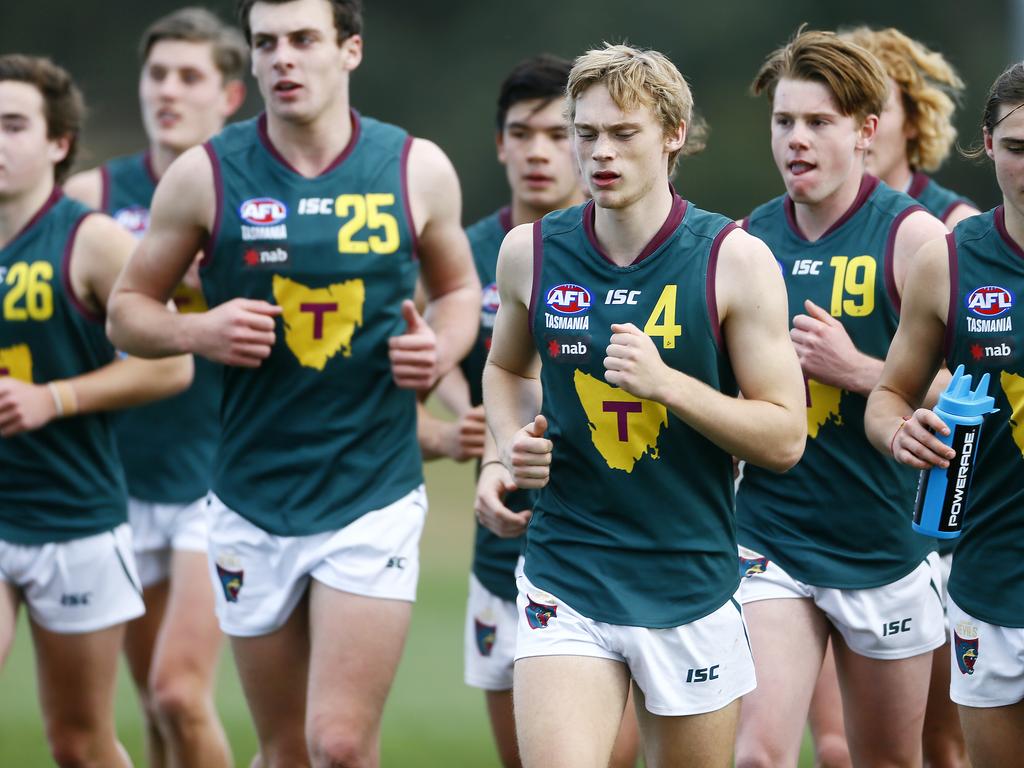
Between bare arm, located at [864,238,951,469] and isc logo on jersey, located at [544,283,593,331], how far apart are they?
85 cm

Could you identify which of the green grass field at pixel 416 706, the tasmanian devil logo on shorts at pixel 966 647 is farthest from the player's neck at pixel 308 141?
the green grass field at pixel 416 706

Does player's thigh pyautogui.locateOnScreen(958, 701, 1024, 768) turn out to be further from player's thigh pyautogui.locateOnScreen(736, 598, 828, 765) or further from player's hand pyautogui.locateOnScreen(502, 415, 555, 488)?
player's hand pyautogui.locateOnScreen(502, 415, 555, 488)

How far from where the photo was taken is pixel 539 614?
4293mm

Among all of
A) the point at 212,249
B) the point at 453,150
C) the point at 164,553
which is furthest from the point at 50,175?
the point at 453,150

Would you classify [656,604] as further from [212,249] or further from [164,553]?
[164,553]

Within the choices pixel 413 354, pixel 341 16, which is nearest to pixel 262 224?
pixel 413 354

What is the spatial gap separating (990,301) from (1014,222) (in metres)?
0.22

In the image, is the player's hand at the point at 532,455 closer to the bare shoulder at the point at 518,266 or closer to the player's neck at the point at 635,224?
the bare shoulder at the point at 518,266

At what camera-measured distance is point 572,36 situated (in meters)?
23.2

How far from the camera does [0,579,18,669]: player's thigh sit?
18.0 ft

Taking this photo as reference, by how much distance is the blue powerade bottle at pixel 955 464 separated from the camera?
13.6 ft

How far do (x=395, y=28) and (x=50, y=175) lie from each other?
61.0 ft

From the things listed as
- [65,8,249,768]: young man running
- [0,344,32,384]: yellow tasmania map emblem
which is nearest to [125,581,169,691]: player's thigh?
[65,8,249,768]: young man running

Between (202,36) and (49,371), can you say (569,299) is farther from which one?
(202,36)
